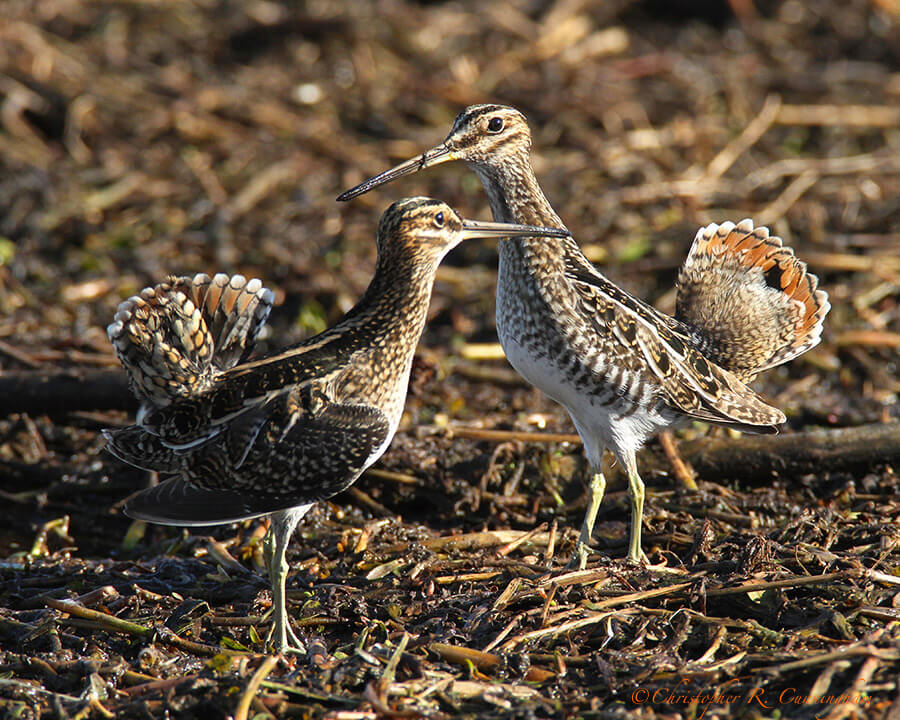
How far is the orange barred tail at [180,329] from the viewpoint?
560 cm

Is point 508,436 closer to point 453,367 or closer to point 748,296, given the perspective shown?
point 453,367

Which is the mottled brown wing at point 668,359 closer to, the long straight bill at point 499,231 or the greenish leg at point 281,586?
the long straight bill at point 499,231

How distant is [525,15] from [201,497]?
9.41 metres

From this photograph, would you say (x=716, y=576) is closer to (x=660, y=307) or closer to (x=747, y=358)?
(x=747, y=358)

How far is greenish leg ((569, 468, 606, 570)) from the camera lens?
19.2 ft

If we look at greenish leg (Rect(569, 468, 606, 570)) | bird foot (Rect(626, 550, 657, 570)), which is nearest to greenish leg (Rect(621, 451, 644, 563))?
bird foot (Rect(626, 550, 657, 570))

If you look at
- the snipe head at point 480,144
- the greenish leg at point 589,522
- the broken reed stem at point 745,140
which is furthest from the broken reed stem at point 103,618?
the broken reed stem at point 745,140

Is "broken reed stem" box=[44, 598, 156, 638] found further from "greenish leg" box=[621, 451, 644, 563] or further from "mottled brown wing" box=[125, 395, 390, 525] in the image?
"greenish leg" box=[621, 451, 644, 563]

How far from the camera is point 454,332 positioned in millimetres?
8906

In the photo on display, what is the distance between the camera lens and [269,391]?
5473mm

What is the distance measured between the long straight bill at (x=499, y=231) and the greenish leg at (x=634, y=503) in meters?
1.30

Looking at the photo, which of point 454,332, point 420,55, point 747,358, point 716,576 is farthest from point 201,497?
point 420,55

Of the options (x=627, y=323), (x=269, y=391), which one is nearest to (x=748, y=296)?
(x=627, y=323)

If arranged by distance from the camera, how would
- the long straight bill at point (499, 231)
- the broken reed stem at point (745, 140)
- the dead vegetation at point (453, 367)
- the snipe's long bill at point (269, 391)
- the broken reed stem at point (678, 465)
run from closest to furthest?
the dead vegetation at point (453, 367) → the snipe's long bill at point (269, 391) → the long straight bill at point (499, 231) → the broken reed stem at point (678, 465) → the broken reed stem at point (745, 140)
